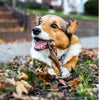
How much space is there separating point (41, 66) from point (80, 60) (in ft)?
3.14

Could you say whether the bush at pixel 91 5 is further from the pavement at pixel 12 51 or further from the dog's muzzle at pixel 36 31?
the dog's muzzle at pixel 36 31

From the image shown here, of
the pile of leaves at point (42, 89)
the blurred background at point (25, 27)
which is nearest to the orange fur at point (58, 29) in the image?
the pile of leaves at point (42, 89)

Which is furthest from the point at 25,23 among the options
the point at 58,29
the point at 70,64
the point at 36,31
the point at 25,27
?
the point at 36,31

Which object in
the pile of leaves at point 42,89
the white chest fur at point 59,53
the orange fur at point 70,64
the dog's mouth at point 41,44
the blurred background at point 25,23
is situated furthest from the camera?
the blurred background at point 25,23

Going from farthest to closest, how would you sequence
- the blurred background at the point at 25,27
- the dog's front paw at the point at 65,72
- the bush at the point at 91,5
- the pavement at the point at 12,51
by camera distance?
the blurred background at the point at 25,27 < the bush at the point at 91,5 < the pavement at the point at 12,51 < the dog's front paw at the point at 65,72

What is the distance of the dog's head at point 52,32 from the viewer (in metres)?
2.24

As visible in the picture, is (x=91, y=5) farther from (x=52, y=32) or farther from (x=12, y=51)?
(x=52, y=32)

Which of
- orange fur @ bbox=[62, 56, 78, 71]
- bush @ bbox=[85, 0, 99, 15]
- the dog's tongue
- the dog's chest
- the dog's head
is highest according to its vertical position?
bush @ bbox=[85, 0, 99, 15]

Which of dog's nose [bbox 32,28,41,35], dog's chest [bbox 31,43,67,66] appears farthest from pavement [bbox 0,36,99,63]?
dog's nose [bbox 32,28,41,35]

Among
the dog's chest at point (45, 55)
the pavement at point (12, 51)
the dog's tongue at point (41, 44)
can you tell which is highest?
the dog's tongue at point (41, 44)

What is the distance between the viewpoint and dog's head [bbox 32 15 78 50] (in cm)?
224

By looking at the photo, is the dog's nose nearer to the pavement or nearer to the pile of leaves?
the pile of leaves

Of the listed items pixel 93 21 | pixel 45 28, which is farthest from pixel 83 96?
pixel 93 21

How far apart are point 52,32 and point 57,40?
0.44 feet
